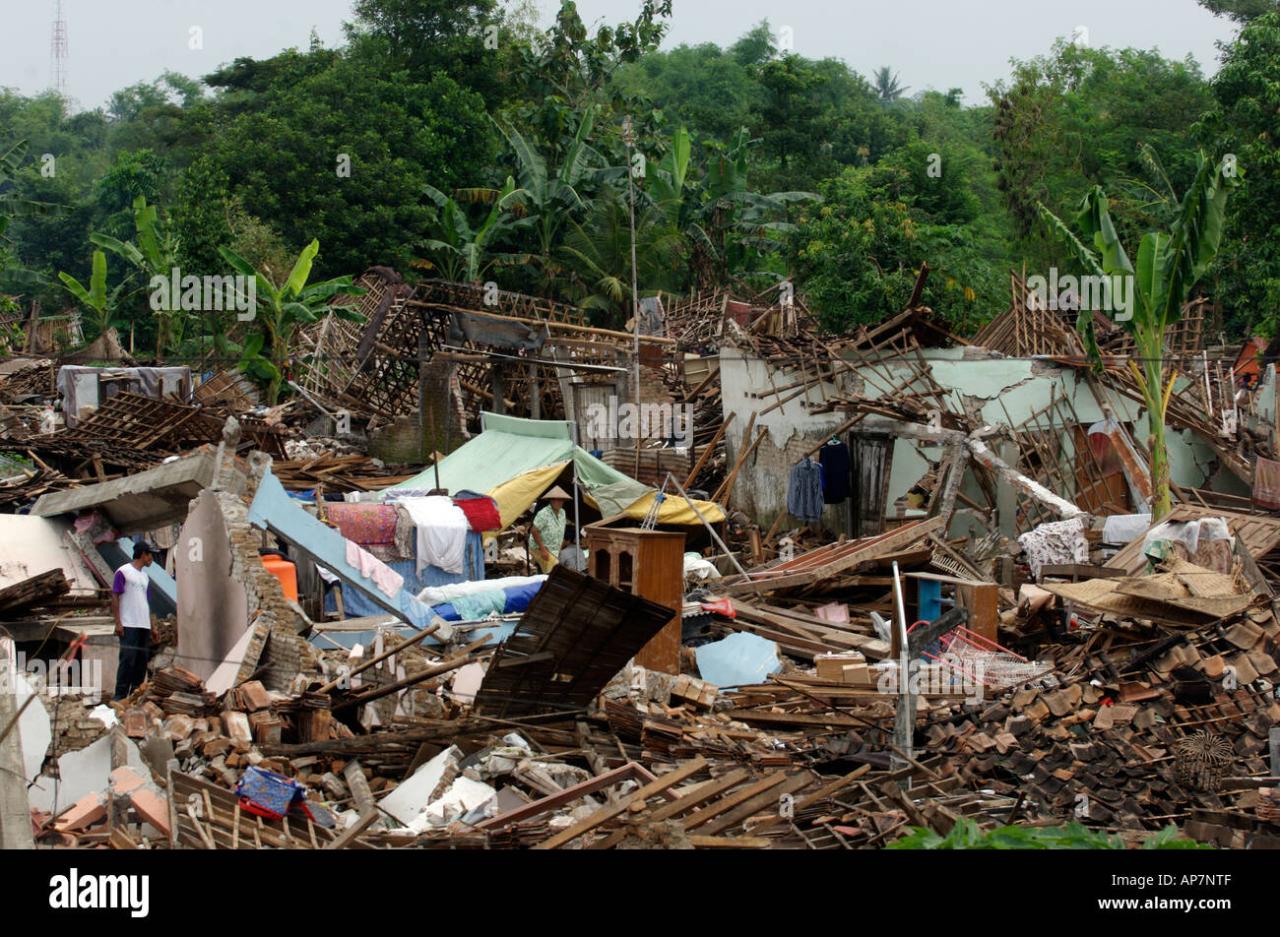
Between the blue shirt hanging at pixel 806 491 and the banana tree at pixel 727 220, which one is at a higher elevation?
the banana tree at pixel 727 220

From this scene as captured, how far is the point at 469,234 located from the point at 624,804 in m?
26.0

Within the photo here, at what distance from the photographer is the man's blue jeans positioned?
10875 mm

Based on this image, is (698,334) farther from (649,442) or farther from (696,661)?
(696,661)

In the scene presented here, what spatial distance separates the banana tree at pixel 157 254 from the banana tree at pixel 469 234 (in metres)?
5.69

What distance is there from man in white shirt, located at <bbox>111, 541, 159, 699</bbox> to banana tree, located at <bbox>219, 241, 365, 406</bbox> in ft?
52.8

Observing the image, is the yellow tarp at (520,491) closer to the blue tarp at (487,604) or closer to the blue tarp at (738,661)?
the blue tarp at (487,604)

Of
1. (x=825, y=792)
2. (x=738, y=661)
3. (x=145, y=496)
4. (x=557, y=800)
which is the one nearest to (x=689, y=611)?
(x=738, y=661)

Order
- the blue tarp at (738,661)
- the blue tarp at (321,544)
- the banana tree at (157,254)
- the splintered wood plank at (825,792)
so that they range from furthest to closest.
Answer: the banana tree at (157,254) → the blue tarp at (738,661) → the blue tarp at (321,544) → the splintered wood plank at (825,792)

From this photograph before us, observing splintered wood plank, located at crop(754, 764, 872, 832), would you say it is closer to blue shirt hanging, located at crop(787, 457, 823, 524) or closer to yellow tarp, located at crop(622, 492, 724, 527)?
yellow tarp, located at crop(622, 492, 724, 527)

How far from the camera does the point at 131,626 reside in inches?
430

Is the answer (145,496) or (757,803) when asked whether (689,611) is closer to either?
(145,496)

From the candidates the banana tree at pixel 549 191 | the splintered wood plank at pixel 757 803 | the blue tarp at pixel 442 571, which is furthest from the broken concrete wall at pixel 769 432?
the banana tree at pixel 549 191

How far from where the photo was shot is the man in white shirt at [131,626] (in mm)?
10883
